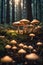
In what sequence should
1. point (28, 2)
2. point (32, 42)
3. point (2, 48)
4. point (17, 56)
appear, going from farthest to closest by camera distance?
point (28, 2) < point (32, 42) < point (2, 48) < point (17, 56)

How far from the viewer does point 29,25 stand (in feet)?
30.7

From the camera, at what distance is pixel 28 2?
12633 mm

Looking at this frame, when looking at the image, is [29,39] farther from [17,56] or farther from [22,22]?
[17,56]

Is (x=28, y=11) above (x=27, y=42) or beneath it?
above

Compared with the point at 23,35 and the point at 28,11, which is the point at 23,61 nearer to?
the point at 23,35

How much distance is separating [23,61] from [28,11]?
6.94 m

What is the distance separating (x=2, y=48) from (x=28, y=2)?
5935 millimetres

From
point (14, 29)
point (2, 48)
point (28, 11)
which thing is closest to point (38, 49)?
point (2, 48)

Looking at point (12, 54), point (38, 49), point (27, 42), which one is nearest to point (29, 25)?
point (27, 42)

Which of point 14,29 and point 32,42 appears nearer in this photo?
point 32,42

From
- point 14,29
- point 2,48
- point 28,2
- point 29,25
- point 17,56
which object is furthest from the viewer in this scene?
point 28,2

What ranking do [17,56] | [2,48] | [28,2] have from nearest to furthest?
[17,56]
[2,48]
[28,2]

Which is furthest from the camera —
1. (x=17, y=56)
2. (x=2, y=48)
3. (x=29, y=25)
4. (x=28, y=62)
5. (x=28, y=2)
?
(x=28, y=2)

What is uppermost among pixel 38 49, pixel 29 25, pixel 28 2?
pixel 28 2
